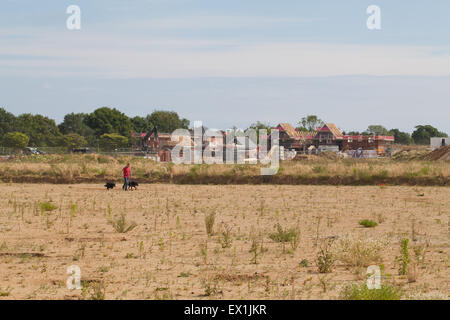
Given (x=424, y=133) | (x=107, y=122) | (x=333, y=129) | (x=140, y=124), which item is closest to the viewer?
(x=333, y=129)

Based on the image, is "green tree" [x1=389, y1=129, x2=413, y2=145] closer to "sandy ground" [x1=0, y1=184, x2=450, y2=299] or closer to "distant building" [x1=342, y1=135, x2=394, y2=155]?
"distant building" [x1=342, y1=135, x2=394, y2=155]

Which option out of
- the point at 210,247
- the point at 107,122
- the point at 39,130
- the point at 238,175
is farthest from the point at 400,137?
the point at 210,247

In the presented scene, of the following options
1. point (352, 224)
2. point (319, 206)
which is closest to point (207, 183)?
point (319, 206)

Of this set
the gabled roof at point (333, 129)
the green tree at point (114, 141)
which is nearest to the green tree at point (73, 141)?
the green tree at point (114, 141)

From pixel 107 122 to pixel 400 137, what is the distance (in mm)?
87436

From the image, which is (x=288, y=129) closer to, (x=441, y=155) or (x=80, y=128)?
(x=80, y=128)

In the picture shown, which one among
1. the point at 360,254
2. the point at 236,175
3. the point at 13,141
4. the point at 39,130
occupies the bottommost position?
the point at 360,254

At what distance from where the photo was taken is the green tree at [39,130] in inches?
4537

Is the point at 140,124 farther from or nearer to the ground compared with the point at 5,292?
farther from the ground

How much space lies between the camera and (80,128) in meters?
130

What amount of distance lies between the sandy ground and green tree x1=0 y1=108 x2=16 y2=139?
8700cm

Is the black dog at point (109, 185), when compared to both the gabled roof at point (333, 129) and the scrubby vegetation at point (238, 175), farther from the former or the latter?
the gabled roof at point (333, 129)

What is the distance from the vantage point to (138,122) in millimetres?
150250
